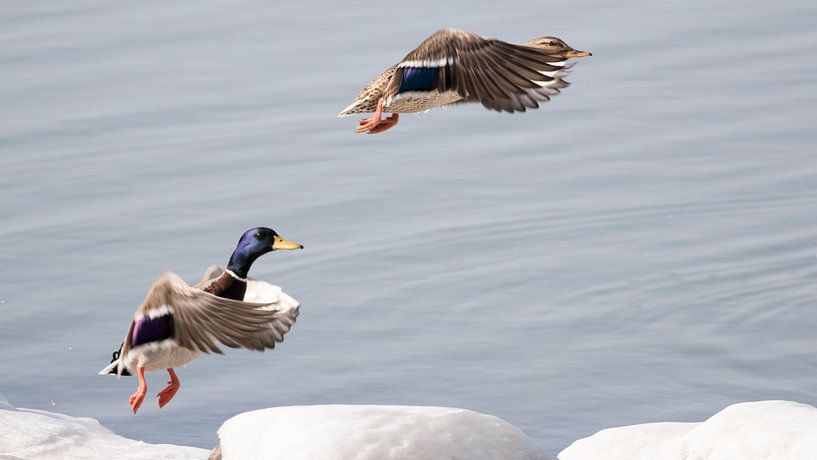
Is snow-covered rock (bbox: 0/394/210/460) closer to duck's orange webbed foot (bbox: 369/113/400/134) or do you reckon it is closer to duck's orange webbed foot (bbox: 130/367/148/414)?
duck's orange webbed foot (bbox: 130/367/148/414)

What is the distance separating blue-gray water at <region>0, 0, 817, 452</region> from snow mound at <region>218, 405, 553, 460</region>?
4472mm

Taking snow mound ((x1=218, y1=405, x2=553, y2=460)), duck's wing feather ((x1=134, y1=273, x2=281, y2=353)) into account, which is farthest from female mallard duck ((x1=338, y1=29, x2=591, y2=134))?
snow mound ((x1=218, y1=405, x2=553, y2=460))

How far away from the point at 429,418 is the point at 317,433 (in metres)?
0.69

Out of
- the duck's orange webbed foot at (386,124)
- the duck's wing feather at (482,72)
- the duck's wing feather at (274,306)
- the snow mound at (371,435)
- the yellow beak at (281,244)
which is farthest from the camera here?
the snow mound at (371,435)

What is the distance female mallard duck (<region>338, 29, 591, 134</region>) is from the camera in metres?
5.22

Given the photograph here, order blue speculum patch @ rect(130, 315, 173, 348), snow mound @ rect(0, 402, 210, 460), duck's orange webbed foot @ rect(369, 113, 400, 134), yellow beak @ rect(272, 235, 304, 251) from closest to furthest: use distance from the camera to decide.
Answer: blue speculum patch @ rect(130, 315, 173, 348), duck's orange webbed foot @ rect(369, 113, 400, 134), yellow beak @ rect(272, 235, 304, 251), snow mound @ rect(0, 402, 210, 460)

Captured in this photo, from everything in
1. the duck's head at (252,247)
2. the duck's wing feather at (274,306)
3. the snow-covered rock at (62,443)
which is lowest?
the snow-covered rock at (62,443)

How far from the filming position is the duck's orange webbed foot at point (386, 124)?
5582 mm

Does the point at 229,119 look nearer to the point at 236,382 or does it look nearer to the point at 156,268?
the point at 156,268

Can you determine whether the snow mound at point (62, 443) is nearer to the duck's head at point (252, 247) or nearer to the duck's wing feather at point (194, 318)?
the duck's head at point (252, 247)

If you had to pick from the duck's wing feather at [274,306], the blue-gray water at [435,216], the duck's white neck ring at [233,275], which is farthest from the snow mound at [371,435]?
the blue-gray water at [435,216]

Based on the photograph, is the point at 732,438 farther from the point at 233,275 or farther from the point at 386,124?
the point at 386,124

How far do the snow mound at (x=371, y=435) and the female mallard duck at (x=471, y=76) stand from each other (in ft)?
11.6

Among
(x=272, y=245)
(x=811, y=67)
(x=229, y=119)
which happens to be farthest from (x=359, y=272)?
(x=272, y=245)
